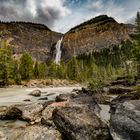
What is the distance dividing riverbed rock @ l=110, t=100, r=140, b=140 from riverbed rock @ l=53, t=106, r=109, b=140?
0.78 metres

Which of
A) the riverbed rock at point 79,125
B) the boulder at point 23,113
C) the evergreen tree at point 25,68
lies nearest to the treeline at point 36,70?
→ the evergreen tree at point 25,68

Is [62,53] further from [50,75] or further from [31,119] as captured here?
[31,119]

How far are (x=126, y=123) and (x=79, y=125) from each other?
236 cm

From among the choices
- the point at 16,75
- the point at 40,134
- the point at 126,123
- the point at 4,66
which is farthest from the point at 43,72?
the point at 126,123

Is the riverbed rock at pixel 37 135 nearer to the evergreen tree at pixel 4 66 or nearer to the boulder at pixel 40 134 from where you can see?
the boulder at pixel 40 134

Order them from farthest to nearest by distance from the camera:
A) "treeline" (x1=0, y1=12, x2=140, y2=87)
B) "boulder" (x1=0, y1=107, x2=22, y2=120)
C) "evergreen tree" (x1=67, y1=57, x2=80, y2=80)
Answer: "evergreen tree" (x1=67, y1=57, x2=80, y2=80) < "treeline" (x1=0, y1=12, x2=140, y2=87) < "boulder" (x1=0, y1=107, x2=22, y2=120)

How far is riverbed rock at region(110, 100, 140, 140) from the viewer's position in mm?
9836

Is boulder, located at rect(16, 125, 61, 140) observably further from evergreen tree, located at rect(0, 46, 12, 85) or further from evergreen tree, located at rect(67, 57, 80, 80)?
evergreen tree, located at rect(67, 57, 80, 80)

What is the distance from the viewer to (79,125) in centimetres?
1096

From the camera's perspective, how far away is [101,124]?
11281 mm

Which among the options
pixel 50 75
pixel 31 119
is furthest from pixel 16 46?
pixel 31 119

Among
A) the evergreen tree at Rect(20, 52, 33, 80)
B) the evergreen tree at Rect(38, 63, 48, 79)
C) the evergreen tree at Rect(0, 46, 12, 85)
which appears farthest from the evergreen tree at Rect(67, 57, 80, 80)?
the evergreen tree at Rect(0, 46, 12, 85)

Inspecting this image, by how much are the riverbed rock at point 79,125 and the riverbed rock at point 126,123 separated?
78cm

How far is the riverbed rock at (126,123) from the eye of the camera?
387 inches
